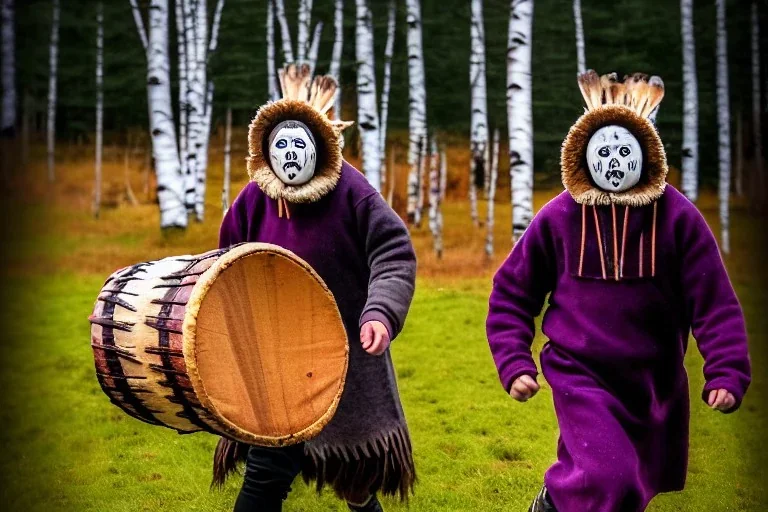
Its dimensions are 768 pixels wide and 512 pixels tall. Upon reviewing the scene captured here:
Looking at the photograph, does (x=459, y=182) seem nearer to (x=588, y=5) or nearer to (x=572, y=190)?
(x=588, y=5)

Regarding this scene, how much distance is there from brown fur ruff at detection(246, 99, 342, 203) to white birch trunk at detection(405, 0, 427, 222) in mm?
3251

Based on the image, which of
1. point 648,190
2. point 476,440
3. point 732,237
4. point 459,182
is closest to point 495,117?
point 459,182

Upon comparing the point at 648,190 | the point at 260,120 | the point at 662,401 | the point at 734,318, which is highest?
the point at 260,120

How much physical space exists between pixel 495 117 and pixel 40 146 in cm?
315

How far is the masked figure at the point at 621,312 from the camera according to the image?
107 inches

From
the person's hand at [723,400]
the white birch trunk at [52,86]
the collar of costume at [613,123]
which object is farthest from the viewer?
the white birch trunk at [52,86]

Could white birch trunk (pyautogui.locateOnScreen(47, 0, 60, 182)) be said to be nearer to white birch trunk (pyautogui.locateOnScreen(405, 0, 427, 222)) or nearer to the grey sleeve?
A: white birch trunk (pyautogui.locateOnScreen(405, 0, 427, 222))

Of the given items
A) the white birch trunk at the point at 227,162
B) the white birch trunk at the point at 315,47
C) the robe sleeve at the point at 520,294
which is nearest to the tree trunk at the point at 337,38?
the white birch trunk at the point at 315,47

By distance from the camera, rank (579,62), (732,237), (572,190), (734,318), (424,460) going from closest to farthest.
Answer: (734,318) < (572,190) < (424,460) < (732,237) < (579,62)

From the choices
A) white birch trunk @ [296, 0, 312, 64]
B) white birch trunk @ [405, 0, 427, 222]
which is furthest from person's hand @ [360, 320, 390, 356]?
Answer: white birch trunk @ [296, 0, 312, 64]

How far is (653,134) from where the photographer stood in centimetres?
289

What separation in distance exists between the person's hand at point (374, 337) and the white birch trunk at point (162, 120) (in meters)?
3.98

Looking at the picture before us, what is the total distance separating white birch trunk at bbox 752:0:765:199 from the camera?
527 centimetres

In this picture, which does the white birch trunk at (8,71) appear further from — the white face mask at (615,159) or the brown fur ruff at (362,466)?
the white face mask at (615,159)
